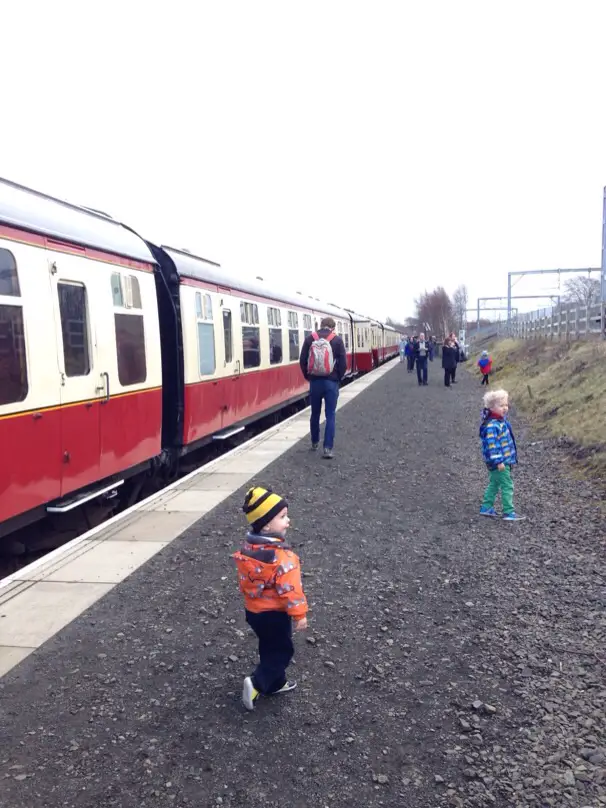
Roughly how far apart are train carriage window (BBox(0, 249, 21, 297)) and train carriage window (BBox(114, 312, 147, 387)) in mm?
1760

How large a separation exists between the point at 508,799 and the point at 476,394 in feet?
61.9

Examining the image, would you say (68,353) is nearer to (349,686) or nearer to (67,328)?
(67,328)

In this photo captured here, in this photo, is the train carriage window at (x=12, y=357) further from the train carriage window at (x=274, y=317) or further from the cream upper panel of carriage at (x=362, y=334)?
the cream upper panel of carriage at (x=362, y=334)

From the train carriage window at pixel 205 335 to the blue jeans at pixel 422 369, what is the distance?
50.1 ft

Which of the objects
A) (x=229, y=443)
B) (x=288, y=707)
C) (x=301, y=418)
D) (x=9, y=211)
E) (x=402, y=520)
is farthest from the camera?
(x=301, y=418)

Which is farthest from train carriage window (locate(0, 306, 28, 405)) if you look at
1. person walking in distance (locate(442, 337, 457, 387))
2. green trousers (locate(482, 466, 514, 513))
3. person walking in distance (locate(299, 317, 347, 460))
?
person walking in distance (locate(442, 337, 457, 387))

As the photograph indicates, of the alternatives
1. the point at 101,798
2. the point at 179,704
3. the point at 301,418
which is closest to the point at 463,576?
the point at 179,704

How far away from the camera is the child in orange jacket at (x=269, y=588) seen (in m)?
3.21

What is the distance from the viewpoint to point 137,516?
6832 mm

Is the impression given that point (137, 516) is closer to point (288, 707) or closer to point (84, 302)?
point (84, 302)

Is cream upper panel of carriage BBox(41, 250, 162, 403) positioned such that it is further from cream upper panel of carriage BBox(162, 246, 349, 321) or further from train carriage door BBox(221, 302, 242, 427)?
train carriage door BBox(221, 302, 242, 427)

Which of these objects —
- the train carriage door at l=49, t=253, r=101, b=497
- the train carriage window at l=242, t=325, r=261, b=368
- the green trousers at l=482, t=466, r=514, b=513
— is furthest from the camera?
the train carriage window at l=242, t=325, r=261, b=368

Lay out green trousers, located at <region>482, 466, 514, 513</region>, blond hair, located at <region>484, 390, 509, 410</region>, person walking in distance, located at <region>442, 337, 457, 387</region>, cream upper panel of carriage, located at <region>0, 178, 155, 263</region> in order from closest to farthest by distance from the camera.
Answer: cream upper panel of carriage, located at <region>0, 178, 155, 263</region>
blond hair, located at <region>484, 390, 509, 410</region>
green trousers, located at <region>482, 466, 514, 513</region>
person walking in distance, located at <region>442, 337, 457, 387</region>

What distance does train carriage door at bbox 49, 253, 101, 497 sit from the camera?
5777mm
